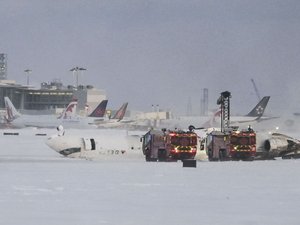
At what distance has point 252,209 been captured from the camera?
79.7 ft

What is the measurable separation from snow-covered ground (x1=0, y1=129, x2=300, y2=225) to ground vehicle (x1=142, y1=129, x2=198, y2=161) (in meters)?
10.9

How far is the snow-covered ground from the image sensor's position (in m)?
21.7

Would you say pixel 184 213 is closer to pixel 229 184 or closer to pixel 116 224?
pixel 116 224

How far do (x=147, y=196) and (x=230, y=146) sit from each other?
30.2 meters

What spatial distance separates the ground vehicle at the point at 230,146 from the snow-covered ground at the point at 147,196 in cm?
1171

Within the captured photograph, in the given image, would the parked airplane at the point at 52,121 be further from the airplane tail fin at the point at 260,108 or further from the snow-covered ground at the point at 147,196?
the snow-covered ground at the point at 147,196

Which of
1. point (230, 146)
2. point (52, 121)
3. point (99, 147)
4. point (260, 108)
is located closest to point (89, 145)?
point (99, 147)

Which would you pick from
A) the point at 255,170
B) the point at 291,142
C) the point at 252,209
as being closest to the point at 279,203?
the point at 252,209

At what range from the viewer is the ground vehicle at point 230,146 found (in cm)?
5753

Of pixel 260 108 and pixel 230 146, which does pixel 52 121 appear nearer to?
pixel 260 108

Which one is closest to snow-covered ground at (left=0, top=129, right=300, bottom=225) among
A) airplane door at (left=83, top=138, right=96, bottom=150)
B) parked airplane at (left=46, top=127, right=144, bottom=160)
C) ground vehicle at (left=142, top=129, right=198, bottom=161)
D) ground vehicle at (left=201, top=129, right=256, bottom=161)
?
ground vehicle at (left=142, top=129, right=198, bottom=161)

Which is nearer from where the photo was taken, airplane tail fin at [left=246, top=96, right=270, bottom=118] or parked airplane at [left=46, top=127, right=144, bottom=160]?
parked airplane at [left=46, top=127, right=144, bottom=160]

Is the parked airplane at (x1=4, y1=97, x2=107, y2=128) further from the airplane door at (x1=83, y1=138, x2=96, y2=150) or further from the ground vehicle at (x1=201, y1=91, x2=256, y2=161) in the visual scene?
the ground vehicle at (x1=201, y1=91, x2=256, y2=161)

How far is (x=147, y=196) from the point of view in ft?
93.5
